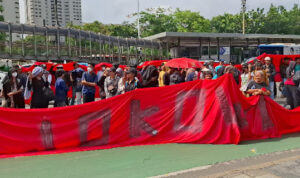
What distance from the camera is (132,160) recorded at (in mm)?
5074

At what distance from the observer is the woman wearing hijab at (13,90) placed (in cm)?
743

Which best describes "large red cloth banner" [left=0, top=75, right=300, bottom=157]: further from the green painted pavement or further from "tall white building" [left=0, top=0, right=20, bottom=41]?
"tall white building" [left=0, top=0, right=20, bottom=41]

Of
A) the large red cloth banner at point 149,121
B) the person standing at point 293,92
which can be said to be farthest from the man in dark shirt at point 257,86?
the person standing at point 293,92

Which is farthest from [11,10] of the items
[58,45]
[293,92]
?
[293,92]

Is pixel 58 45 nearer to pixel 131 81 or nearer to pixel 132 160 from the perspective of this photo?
pixel 131 81

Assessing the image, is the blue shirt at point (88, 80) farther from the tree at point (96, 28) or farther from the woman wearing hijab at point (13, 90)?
the tree at point (96, 28)

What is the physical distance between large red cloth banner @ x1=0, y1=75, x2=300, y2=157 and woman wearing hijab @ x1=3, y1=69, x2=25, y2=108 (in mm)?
2031

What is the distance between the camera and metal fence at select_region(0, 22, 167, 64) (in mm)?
21781

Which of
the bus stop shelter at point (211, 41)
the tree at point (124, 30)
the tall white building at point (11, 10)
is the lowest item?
the bus stop shelter at point (211, 41)

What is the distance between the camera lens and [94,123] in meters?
5.92

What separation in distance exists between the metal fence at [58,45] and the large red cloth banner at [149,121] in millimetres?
17156

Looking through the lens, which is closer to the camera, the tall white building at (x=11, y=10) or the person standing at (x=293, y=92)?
the person standing at (x=293, y=92)

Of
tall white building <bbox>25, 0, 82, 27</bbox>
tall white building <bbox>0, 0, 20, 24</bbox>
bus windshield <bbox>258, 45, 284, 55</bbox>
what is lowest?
bus windshield <bbox>258, 45, 284, 55</bbox>

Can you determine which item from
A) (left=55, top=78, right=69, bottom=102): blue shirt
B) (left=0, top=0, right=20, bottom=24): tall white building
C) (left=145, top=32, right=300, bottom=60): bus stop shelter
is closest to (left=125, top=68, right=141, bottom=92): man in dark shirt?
(left=55, top=78, right=69, bottom=102): blue shirt
